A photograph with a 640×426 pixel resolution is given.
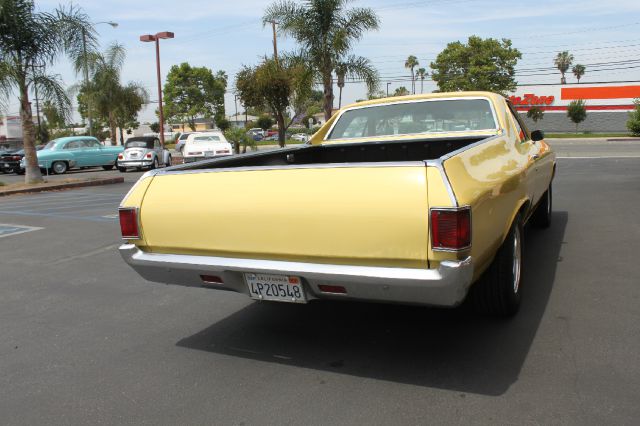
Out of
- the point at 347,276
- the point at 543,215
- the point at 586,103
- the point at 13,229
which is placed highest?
the point at 586,103

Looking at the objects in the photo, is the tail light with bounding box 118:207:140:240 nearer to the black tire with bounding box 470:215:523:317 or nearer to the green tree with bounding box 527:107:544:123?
the black tire with bounding box 470:215:523:317

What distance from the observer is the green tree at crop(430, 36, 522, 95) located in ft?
169

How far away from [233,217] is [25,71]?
15564 mm

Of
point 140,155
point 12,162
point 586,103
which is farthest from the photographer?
point 586,103

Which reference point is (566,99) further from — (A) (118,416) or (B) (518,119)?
(A) (118,416)

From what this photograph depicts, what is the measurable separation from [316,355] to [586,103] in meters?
57.8

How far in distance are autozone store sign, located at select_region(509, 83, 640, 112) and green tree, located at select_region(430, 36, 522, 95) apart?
8.74 feet

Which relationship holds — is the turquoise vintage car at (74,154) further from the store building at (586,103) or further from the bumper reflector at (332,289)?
the store building at (586,103)

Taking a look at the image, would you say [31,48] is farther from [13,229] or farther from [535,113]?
[535,113]

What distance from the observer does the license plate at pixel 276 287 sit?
3406 millimetres

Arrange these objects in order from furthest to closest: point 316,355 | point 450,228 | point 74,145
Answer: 1. point 74,145
2. point 316,355
3. point 450,228

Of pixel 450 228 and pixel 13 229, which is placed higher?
pixel 450 228

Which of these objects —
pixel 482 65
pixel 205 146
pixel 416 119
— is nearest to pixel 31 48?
pixel 205 146

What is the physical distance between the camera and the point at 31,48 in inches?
634
